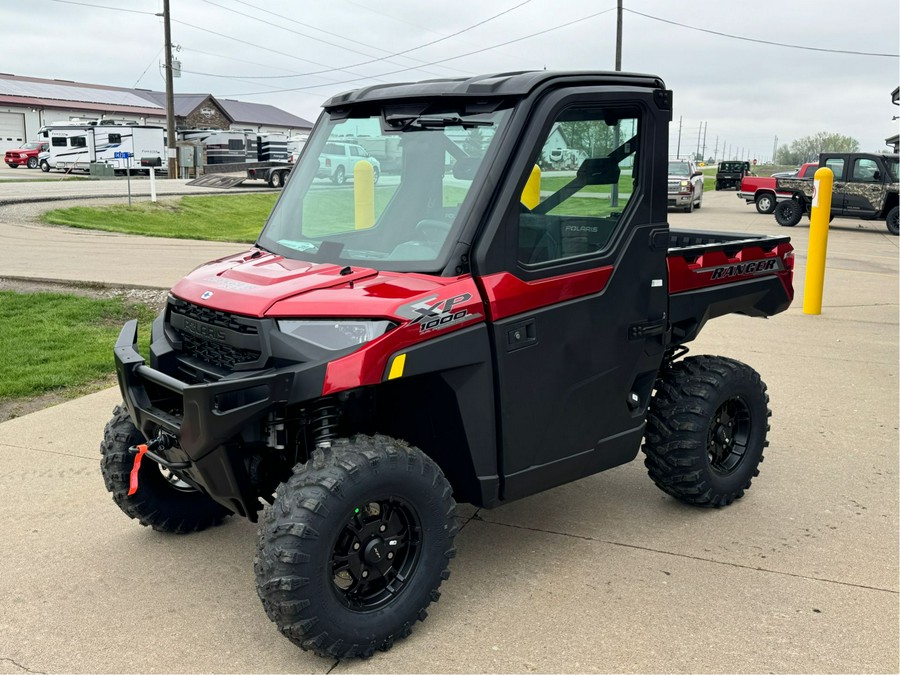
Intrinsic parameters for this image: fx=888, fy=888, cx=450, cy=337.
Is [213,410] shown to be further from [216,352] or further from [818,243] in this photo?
[818,243]

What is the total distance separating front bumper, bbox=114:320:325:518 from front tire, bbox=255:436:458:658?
0.27 m

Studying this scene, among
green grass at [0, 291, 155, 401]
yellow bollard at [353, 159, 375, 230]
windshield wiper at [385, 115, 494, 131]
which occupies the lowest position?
green grass at [0, 291, 155, 401]

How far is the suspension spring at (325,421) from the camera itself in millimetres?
3375

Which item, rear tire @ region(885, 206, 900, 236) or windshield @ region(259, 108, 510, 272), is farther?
rear tire @ region(885, 206, 900, 236)

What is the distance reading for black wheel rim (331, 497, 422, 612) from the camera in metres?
3.31

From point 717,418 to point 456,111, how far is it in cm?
222

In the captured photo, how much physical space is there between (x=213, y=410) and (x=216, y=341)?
1.58 feet

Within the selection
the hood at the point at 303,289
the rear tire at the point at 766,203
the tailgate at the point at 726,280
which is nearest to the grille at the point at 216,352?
the hood at the point at 303,289

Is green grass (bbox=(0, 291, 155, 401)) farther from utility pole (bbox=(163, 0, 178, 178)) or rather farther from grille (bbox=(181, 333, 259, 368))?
utility pole (bbox=(163, 0, 178, 178))

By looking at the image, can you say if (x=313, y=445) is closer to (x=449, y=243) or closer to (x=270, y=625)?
(x=270, y=625)

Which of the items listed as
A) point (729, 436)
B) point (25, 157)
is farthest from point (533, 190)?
point (25, 157)

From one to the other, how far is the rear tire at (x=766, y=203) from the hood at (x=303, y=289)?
1117 inches

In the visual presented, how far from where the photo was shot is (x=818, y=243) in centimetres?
1045

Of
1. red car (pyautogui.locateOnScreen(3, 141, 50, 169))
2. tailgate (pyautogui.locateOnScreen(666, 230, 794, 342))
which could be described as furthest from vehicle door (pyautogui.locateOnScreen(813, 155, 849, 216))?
red car (pyautogui.locateOnScreen(3, 141, 50, 169))
